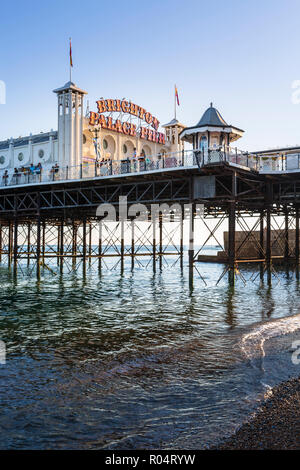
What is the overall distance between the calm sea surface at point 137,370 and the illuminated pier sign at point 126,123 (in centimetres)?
2197

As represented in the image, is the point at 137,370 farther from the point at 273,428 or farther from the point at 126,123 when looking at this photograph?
the point at 126,123

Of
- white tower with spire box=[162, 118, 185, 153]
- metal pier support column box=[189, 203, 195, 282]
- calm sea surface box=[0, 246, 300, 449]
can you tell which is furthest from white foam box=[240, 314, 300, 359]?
white tower with spire box=[162, 118, 185, 153]

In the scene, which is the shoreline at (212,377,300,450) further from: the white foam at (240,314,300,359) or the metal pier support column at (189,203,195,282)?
the metal pier support column at (189,203,195,282)

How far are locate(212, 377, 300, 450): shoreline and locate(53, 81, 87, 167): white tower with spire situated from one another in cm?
3035

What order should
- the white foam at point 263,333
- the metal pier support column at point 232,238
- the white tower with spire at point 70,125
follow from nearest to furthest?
the white foam at point 263,333 < the metal pier support column at point 232,238 < the white tower with spire at point 70,125

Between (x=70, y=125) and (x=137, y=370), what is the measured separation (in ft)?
96.1

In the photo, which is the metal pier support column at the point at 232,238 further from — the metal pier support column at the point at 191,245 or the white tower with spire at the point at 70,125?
the white tower with spire at the point at 70,125

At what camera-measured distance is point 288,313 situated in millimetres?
17984

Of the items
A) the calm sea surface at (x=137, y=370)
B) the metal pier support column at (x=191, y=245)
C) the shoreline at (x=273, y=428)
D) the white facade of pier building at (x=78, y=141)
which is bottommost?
the calm sea surface at (x=137, y=370)

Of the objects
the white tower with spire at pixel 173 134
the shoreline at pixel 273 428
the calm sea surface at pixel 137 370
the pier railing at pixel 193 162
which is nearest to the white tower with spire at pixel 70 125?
the pier railing at pixel 193 162

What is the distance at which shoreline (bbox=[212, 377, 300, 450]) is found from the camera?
6.08 metres

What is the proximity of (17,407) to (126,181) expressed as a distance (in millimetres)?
21847

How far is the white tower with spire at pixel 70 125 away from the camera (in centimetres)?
3562

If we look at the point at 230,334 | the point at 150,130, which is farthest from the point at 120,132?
the point at 230,334
